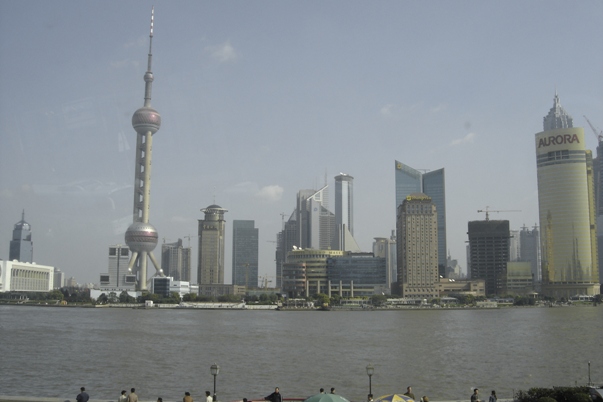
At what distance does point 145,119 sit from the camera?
19650cm

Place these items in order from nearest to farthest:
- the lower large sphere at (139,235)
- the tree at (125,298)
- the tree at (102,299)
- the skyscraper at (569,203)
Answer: the tree at (102,299) < the tree at (125,298) < the skyscraper at (569,203) < the lower large sphere at (139,235)

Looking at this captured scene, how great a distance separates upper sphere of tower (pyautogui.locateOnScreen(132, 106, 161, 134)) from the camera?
Answer: 643ft

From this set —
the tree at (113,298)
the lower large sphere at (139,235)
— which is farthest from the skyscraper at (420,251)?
the tree at (113,298)

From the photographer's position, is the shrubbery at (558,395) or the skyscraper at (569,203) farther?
the skyscraper at (569,203)

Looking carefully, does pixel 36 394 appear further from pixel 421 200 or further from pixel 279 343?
pixel 421 200

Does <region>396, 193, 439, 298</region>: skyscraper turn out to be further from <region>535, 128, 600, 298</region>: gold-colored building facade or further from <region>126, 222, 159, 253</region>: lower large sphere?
<region>126, 222, 159, 253</region>: lower large sphere

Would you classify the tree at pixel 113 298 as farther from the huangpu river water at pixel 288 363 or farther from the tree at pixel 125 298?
the huangpu river water at pixel 288 363

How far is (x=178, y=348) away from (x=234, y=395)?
2266 cm

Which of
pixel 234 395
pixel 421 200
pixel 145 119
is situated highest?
pixel 145 119

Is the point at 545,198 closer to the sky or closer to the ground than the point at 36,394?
closer to the sky

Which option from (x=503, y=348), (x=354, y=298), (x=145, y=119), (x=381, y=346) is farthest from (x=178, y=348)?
(x=145, y=119)

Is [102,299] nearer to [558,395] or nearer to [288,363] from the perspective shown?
[288,363]

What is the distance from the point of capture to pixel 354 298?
19025cm

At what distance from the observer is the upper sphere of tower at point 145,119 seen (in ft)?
643
